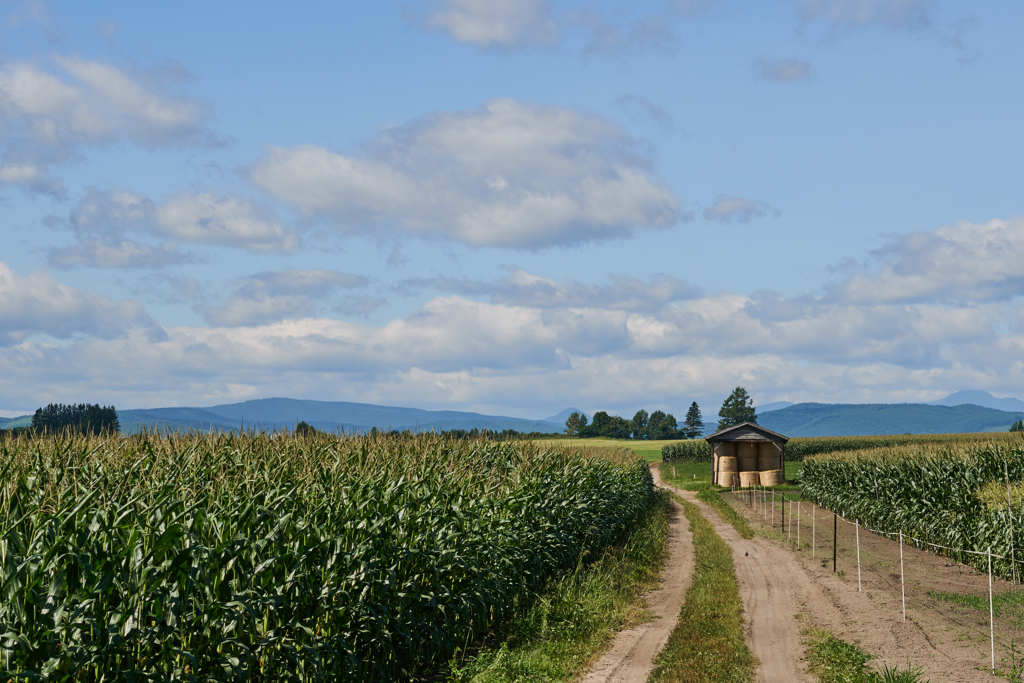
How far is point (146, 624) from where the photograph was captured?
6.62 meters

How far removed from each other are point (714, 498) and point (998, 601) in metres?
29.5

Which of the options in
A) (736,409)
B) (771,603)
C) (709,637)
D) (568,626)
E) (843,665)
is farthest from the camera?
(736,409)

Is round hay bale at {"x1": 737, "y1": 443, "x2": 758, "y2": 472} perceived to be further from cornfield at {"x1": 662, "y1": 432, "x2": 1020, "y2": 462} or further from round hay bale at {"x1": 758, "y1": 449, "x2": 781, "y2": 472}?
cornfield at {"x1": 662, "y1": 432, "x2": 1020, "y2": 462}

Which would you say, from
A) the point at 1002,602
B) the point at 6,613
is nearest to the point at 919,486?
the point at 1002,602

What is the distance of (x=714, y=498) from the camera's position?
4681cm

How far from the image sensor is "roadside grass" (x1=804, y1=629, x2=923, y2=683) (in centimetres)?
1122

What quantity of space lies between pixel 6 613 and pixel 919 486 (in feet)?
98.0

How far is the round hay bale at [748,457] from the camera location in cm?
5847

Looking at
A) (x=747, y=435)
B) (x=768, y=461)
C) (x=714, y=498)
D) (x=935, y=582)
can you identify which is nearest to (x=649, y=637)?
(x=935, y=582)

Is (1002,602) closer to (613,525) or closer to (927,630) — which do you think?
(927,630)

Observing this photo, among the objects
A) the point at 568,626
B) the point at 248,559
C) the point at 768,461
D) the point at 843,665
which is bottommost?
the point at 843,665

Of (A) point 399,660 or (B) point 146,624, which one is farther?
(A) point 399,660

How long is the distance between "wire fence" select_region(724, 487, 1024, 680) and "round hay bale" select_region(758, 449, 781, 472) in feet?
80.0

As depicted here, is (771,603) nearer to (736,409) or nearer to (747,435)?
(747,435)
